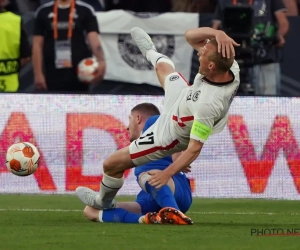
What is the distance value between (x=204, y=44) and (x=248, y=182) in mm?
3769

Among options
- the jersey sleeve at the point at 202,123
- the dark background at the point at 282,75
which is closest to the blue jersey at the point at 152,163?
the jersey sleeve at the point at 202,123

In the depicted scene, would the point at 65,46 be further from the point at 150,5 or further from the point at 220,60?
the point at 220,60

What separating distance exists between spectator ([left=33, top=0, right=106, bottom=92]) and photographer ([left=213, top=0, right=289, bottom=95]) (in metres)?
1.74

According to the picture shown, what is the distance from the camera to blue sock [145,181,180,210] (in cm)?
970

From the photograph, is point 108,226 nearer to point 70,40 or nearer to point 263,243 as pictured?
point 263,243

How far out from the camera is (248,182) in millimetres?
13148

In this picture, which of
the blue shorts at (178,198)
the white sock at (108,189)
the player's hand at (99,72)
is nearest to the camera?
the white sock at (108,189)

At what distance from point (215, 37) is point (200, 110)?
64 cm

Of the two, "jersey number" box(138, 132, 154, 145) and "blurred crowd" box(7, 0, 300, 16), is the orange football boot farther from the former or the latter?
"blurred crowd" box(7, 0, 300, 16)

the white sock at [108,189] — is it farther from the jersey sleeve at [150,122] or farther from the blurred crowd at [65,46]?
the blurred crowd at [65,46]

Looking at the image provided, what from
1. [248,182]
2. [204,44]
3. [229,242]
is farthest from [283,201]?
[229,242]

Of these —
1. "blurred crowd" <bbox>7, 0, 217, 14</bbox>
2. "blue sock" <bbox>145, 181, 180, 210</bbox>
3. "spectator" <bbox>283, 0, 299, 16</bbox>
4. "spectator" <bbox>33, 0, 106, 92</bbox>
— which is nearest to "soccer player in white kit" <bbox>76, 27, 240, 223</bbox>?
"blue sock" <bbox>145, 181, 180, 210</bbox>

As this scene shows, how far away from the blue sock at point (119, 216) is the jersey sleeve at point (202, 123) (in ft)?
3.73

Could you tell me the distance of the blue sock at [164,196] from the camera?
9.70 m
